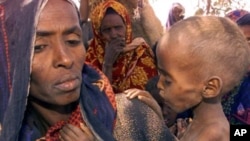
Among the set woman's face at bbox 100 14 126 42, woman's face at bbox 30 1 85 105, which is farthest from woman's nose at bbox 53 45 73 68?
woman's face at bbox 100 14 126 42

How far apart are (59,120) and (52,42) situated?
39cm

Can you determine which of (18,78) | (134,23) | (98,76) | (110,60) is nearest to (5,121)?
(18,78)

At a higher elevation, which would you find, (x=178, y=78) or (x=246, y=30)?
(x=178, y=78)

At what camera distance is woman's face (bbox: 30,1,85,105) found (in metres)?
1.91

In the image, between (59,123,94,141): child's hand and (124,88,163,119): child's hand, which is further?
(124,88,163,119): child's hand

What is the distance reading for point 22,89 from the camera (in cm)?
189

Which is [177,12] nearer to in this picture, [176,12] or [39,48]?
[176,12]

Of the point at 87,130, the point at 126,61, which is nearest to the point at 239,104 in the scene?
the point at 126,61

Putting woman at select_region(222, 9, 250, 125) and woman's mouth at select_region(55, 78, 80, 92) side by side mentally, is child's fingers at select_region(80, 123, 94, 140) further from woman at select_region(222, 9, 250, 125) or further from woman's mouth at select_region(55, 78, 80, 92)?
woman at select_region(222, 9, 250, 125)

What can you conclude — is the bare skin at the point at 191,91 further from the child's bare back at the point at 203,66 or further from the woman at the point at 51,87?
the woman at the point at 51,87

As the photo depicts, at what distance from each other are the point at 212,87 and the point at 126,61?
2.26 metres

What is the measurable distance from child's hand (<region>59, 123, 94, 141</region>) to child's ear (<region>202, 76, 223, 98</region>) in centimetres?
55

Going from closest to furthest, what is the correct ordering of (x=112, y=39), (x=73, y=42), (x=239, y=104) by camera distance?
(x=73, y=42), (x=239, y=104), (x=112, y=39)

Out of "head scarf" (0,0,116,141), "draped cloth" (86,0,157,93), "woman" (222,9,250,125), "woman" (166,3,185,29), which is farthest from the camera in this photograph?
"woman" (166,3,185,29)
